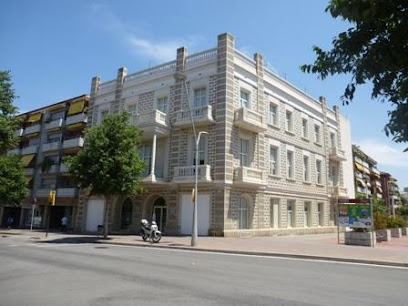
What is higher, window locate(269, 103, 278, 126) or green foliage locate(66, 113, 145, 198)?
window locate(269, 103, 278, 126)

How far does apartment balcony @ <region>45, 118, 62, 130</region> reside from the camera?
145 ft

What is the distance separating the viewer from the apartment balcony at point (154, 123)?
2859 cm

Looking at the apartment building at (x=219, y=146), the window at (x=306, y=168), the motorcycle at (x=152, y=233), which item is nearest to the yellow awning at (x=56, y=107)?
the apartment building at (x=219, y=146)

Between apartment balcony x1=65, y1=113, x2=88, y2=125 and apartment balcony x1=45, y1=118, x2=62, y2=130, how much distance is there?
1.26 metres

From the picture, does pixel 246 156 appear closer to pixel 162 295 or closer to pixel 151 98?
pixel 151 98

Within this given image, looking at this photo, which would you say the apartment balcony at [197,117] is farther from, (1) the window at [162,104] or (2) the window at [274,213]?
(2) the window at [274,213]

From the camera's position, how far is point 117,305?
22.3ft

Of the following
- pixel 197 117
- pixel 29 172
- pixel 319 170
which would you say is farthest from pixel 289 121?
pixel 29 172

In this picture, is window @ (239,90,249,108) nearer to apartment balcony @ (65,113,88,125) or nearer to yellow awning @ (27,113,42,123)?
apartment balcony @ (65,113,88,125)

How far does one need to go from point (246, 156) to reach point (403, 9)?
24.5 meters

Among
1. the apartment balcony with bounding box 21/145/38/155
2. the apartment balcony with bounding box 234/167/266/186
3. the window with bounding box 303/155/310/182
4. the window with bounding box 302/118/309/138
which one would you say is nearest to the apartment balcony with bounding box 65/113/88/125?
the apartment balcony with bounding box 21/145/38/155

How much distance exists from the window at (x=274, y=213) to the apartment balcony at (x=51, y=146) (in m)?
24.6

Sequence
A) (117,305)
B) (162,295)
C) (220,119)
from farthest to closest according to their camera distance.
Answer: (220,119) → (162,295) → (117,305)

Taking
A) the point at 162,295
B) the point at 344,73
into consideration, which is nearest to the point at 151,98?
the point at 162,295
